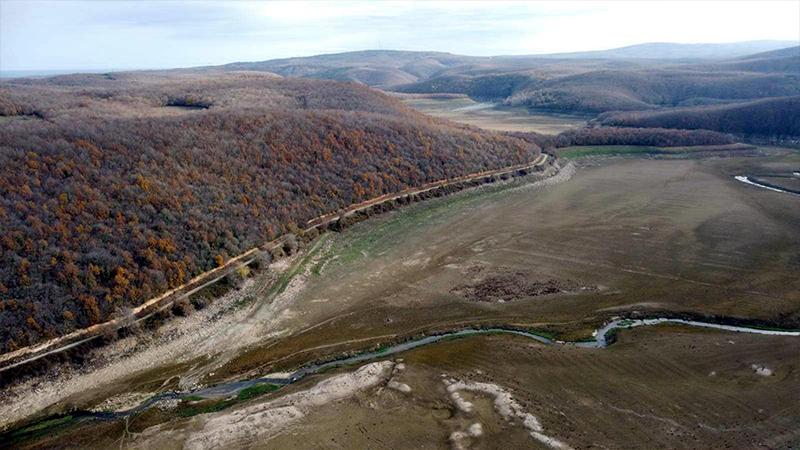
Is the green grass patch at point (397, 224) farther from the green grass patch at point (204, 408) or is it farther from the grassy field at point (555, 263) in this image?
the green grass patch at point (204, 408)

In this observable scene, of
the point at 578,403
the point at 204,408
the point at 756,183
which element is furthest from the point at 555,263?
the point at 756,183

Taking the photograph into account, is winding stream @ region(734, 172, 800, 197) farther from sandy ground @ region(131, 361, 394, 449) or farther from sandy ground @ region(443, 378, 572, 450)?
sandy ground @ region(131, 361, 394, 449)

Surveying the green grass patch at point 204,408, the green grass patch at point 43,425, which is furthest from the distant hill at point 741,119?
the green grass patch at point 43,425

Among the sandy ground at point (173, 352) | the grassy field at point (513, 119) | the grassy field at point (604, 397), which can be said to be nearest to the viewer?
the grassy field at point (604, 397)

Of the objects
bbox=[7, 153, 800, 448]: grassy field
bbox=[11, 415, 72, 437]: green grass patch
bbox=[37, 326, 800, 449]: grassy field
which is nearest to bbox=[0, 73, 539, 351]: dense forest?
bbox=[11, 415, 72, 437]: green grass patch

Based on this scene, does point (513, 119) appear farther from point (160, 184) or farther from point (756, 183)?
point (160, 184)

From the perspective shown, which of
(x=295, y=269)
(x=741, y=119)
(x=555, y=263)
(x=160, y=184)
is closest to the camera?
(x=555, y=263)

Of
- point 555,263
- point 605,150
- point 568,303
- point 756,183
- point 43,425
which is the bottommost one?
point 43,425
